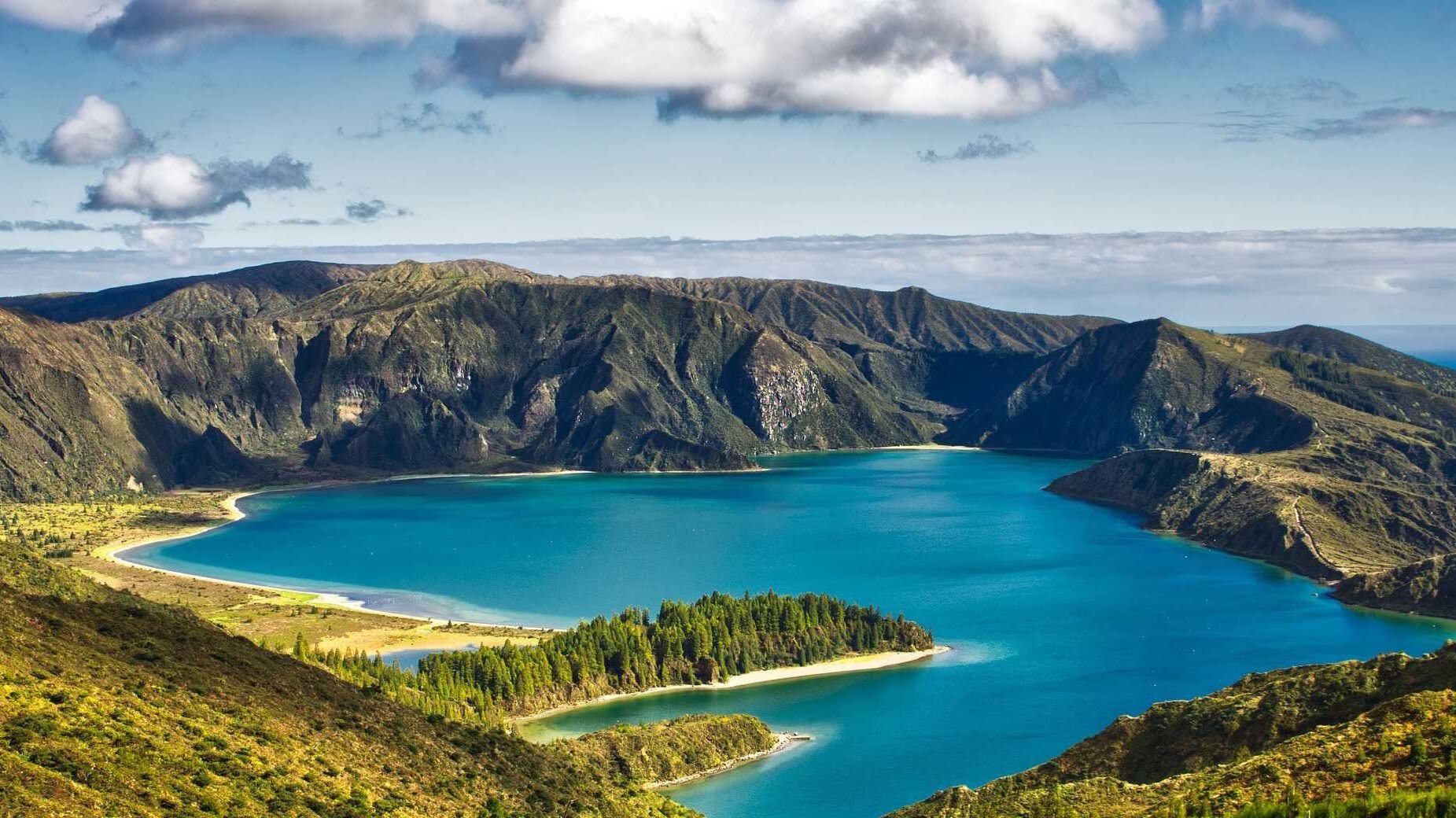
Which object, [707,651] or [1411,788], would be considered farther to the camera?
[707,651]

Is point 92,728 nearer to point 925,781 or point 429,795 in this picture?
point 429,795

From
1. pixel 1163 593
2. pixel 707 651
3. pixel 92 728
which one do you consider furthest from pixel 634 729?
pixel 1163 593

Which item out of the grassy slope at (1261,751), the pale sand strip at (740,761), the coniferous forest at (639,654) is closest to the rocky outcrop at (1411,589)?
the coniferous forest at (639,654)

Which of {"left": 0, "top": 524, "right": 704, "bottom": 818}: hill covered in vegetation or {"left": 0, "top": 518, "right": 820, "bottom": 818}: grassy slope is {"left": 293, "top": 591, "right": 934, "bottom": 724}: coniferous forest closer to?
{"left": 0, "top": 518, "right": 820, "bottom": 818}: grassy slope

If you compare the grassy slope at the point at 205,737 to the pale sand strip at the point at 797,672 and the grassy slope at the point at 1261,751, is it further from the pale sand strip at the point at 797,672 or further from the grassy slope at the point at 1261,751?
the pale sand strip at the point at 797,672

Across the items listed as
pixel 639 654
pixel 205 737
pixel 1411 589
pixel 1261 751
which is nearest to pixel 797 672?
pixel 639 654

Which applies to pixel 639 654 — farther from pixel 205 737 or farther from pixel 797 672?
pixel 205 737
